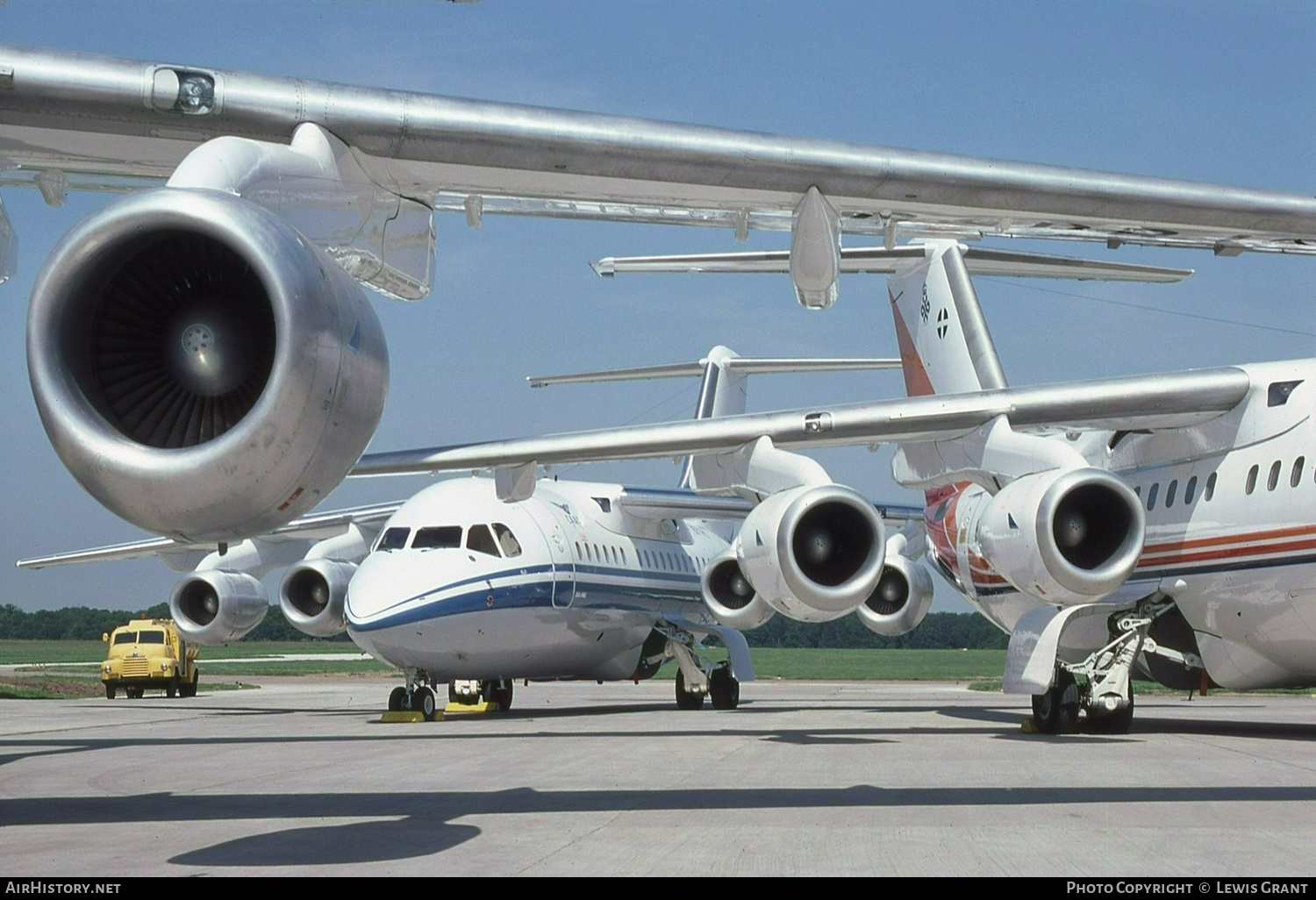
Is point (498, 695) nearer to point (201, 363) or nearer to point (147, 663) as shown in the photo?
point (147, 663)

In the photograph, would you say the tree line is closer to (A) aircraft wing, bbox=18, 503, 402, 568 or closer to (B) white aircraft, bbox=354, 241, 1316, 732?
(A) aircraft wing, bbox=18, 503, 402, 568

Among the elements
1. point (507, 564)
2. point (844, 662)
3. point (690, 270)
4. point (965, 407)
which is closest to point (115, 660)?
point (507, 564)

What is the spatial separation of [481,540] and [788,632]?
7814 centimetres

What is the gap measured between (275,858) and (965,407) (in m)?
7.47

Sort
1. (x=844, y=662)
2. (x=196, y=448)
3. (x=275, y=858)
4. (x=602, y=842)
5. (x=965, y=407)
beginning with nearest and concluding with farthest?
(x=196, y=448) < (x=275, y=858) < (x=602, y=842) < (x=965, y=407) < (x=844, y=662)

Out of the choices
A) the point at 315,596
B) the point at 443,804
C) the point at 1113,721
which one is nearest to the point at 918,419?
the point at 1113,721

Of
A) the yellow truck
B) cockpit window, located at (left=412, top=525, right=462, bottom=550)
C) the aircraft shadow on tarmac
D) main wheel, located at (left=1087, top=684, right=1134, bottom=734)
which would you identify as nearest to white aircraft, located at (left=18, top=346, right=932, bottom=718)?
cockpit window, located at (left=412, top=525, right=462, bottom=550)

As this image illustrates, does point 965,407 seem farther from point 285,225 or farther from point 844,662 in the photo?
point 844,662

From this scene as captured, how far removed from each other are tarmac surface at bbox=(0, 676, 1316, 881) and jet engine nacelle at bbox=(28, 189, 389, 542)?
1.75 meters

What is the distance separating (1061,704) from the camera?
43.4ft

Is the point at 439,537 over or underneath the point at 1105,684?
over

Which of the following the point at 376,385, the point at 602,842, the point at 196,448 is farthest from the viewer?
the point at 602,842

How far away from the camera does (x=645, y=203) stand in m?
6.36

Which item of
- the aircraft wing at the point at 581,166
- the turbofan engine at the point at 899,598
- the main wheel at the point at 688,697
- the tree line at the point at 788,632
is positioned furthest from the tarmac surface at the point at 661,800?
the tree line at the point at 788,632
